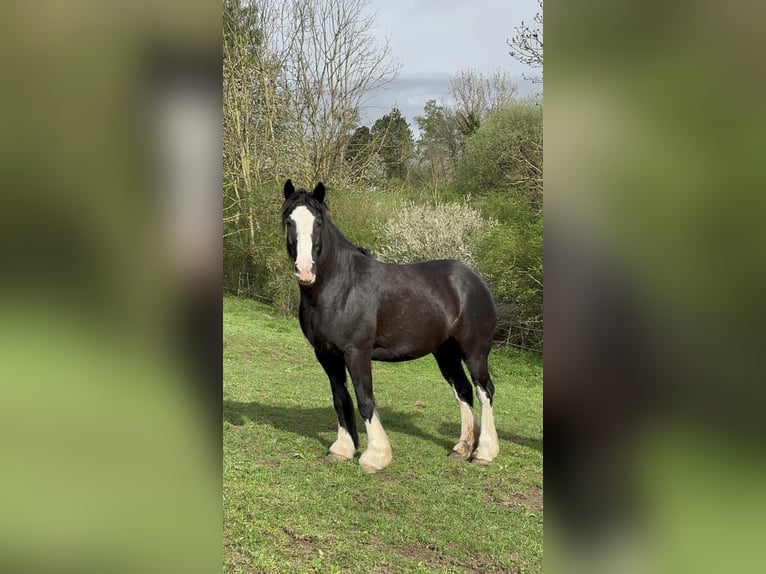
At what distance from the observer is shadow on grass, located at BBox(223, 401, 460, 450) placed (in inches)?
194

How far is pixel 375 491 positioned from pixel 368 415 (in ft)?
1.96

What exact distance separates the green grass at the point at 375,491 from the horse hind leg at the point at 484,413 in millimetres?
125

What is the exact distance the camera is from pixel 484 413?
14.6 ft

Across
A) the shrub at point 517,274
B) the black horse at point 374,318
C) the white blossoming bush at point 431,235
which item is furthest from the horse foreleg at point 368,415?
the white blossoming bush at point 431,235

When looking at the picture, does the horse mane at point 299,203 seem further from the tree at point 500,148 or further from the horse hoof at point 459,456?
the tree at point 500,148

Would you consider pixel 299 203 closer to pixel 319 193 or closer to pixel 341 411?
pixel 319 193

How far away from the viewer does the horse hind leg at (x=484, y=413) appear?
14.2 ft

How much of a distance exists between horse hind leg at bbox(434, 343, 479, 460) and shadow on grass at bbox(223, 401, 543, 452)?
0.81ft

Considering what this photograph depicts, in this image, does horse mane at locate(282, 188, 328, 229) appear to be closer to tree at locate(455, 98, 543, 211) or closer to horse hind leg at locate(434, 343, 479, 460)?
horse hind leg at locate(434, 343, 479, 460)

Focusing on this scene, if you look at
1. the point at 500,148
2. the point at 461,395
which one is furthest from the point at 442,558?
the point at 500,148

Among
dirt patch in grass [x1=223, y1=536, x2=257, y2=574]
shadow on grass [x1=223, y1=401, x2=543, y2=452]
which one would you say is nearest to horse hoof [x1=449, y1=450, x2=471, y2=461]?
shadow on grass [x1=223, y1=401, x2=543, y2=452]
